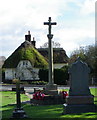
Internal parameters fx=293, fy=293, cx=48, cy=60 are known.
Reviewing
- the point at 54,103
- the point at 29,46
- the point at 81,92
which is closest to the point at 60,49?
the point at 29,46

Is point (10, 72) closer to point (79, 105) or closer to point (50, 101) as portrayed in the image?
point (50, 101)

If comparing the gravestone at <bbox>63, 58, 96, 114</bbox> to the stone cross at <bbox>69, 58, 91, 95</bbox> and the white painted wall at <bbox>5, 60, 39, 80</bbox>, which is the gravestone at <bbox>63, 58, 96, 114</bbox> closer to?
the stone cross at <bbox>69, 58, 91, 95</bbox>

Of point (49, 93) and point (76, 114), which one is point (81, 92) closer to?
point (76, 114)

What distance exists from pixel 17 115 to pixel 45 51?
193ft

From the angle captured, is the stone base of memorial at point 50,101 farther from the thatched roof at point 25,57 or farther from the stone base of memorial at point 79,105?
the thatched roof at point 25,57

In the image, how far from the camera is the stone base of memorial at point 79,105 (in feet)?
40.3

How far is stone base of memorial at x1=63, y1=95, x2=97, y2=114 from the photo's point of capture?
12283 mm

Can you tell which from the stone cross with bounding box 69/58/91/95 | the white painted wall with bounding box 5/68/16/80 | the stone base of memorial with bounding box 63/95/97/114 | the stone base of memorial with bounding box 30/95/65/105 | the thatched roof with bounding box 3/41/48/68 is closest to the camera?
the stone base of memorial with bounding box 63/95/97/114

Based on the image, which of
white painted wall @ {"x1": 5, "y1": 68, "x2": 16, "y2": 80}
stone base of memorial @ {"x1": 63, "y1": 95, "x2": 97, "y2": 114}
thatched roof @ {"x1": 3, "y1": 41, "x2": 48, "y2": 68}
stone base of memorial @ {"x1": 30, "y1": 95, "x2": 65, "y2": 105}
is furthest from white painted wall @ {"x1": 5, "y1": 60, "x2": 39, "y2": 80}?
stone base of memorial @ {"x1": 63, "y1": 95, "x2": 97, "y2": 114}

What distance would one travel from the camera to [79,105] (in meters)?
12.4

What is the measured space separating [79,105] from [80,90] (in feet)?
2.28

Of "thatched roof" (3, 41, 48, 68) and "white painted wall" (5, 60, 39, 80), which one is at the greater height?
"thatched roof" (3, 41, 48, 68)

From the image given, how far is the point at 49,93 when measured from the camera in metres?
21.1

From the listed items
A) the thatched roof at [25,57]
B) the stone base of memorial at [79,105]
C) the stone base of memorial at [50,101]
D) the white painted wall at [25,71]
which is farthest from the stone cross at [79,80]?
the white painted wall at [25,71]
